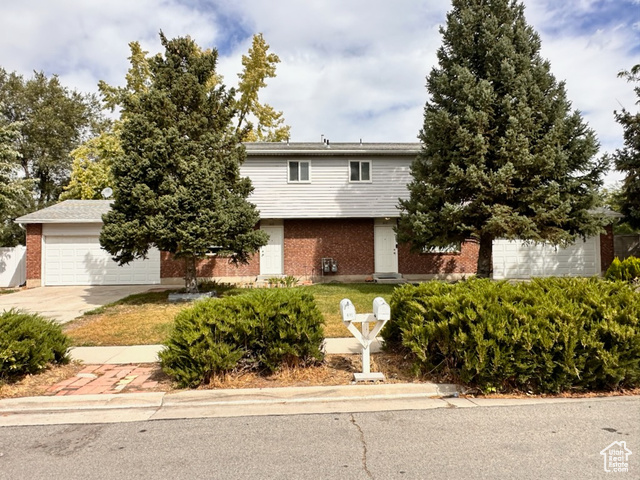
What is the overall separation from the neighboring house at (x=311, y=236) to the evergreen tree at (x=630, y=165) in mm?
1953

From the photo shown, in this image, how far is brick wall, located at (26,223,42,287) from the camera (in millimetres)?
16203

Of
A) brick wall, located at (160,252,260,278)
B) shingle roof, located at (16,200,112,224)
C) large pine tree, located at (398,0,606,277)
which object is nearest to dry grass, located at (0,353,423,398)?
large pine tree, located at (398,0,606,277)

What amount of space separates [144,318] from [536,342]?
8.04m

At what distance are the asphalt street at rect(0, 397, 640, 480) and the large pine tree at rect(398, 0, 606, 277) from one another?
27.2 ft

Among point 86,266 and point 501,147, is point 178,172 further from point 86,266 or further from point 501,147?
point 501,147

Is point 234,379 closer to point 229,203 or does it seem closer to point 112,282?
point 229,203

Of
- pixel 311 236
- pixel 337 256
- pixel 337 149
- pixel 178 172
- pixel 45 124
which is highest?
pixel 45 124

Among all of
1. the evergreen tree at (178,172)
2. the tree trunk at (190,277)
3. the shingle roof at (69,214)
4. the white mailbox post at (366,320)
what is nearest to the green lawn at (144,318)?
the tree trunk at (190,277)

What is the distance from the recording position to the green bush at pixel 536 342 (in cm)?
432

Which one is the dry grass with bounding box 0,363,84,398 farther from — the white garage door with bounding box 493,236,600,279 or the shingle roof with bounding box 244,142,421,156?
the white garage door with bounding box 493,236,600,279

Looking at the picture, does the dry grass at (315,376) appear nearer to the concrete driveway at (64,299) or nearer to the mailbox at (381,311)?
the mailbox at (381,311)

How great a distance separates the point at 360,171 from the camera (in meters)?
16.3

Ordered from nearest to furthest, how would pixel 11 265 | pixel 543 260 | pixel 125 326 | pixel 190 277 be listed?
pixel 125 326 < pixel 190 277 < pixel 543 260 < pixel 11 265

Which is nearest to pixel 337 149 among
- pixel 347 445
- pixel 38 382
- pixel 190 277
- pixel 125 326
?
pixel 190 277
